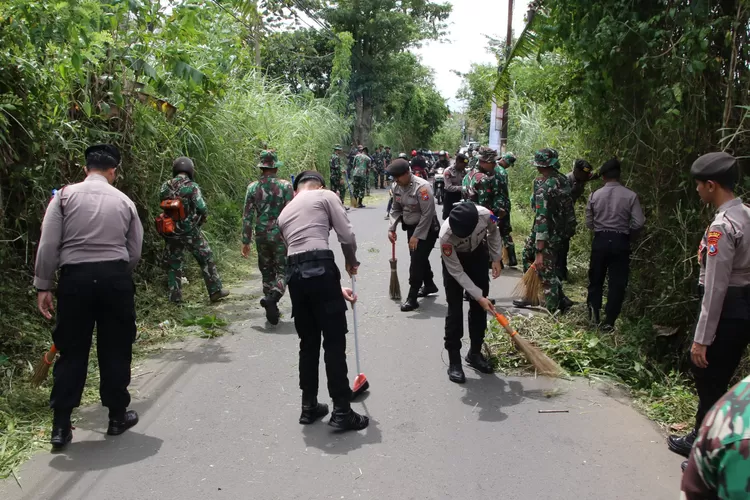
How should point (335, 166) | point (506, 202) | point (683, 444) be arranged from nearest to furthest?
point (683, 444) < point (506, 202) < point (335, 166)

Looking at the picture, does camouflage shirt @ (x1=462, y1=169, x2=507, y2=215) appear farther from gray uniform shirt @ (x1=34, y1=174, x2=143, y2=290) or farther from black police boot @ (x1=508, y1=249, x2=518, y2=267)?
gray uniform shirt @ (x1=34, y1=174, x2=143, y2=290)

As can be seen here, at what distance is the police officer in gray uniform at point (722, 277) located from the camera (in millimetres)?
3652

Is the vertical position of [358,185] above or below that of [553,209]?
below

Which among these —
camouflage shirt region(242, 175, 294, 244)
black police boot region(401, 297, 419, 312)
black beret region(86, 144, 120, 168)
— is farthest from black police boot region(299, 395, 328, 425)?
black police boot region(401, 297, 419, 312)

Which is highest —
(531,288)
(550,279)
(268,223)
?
(268,223)

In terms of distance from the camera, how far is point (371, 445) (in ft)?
14.7

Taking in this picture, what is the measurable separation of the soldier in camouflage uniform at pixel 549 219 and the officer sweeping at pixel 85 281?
4527 millimetres

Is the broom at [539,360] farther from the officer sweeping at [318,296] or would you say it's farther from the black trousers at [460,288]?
the officer sweeping at [318,296]

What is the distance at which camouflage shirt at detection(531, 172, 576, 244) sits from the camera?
287 inches

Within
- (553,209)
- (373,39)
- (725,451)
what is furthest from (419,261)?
(373,39)

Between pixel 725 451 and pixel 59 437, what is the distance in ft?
13.9

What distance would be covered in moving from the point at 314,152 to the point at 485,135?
742 inches

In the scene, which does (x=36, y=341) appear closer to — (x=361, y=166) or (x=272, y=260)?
(x=272, y=260)

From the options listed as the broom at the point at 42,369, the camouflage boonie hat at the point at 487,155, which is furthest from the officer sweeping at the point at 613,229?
the broom at the point at 42,369
